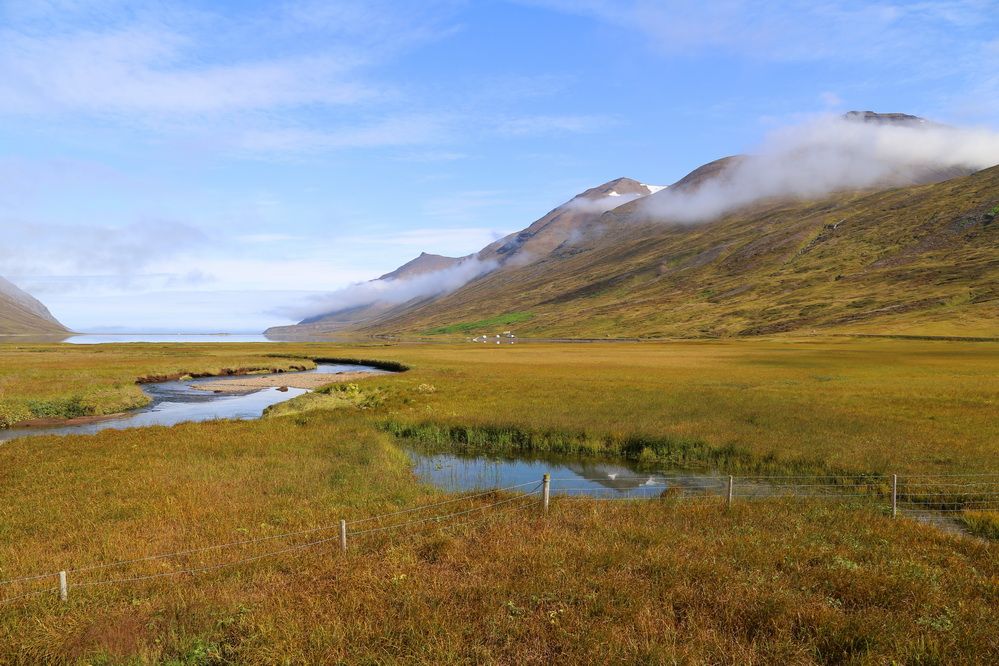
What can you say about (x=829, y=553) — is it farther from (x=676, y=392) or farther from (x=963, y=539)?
(x=676, y=392)

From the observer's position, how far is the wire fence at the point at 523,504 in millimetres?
12672

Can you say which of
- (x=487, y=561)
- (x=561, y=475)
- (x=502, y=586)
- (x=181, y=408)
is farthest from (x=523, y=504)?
(x=181, y=408)

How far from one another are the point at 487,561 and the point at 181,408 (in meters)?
46.4

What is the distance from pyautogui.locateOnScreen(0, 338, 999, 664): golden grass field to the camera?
30.7ft

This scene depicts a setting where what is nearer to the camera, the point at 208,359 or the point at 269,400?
the point at 269,400

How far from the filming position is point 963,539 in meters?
15.4

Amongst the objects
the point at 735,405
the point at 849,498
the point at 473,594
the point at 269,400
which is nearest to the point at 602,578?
the point at 473,594

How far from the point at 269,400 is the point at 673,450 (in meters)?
40.9

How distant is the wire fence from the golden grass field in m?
0.19

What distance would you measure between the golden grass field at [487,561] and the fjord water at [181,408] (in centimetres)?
941

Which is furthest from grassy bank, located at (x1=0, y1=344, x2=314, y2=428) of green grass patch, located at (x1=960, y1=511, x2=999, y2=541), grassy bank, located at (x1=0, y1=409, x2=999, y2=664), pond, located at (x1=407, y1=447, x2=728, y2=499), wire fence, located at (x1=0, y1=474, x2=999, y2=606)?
green grass patch, located at (x1=960, y1=511, x2=999, y2=541)

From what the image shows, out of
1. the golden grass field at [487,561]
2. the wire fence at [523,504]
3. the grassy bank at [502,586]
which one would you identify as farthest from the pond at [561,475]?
the grassy bank at [502,586]

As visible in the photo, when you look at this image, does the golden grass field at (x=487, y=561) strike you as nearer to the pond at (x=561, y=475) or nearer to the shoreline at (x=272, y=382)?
the pond at (x=561, y=475)

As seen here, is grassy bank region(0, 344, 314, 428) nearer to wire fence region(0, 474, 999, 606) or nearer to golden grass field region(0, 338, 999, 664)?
golden grass field region(0, 338, 999, 664)
